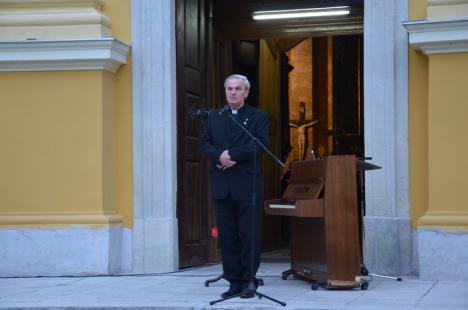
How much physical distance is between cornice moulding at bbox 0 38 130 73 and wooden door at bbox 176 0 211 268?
3.10 feet

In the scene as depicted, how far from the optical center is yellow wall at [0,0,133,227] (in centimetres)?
1048

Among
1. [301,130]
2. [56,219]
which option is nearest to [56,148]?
[56,219]

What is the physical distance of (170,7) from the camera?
10789mm

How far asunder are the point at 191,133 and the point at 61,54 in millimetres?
1871

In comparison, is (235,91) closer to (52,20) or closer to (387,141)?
(387,141)

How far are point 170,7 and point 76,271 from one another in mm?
3191

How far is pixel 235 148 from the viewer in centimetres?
820

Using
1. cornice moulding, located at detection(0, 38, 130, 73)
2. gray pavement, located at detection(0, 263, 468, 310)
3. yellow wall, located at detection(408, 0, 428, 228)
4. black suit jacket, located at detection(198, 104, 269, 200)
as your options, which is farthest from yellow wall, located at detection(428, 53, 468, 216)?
cornice moulding, located at detection(0, 38, 130, 73)

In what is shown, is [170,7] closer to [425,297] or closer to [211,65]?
[211,65]

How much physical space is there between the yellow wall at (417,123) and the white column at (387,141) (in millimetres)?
60

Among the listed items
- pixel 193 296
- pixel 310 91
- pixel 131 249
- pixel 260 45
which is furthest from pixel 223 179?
pixel 310 91

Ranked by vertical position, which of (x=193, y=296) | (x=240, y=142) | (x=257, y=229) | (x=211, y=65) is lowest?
(x=193, y=296)

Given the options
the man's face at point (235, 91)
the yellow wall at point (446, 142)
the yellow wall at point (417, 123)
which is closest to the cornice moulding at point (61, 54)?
the man's face at point (235, 91)

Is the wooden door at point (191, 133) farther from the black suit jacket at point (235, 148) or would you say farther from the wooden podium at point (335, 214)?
the black suit jacket at point (235, 148)
